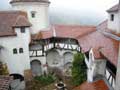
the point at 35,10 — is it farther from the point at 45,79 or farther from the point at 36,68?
the point at 45,79

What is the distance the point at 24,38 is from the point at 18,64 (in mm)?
3412

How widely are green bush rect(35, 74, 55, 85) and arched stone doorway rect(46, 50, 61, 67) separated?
404 centimetres

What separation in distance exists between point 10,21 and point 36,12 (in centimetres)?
464

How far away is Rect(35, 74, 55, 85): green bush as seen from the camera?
93.5ft

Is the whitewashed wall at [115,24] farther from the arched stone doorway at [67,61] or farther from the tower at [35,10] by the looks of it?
the tower at [35,10]

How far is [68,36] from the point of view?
31.3 meters

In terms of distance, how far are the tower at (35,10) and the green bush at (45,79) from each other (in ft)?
21.3

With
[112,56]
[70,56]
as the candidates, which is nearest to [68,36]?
[70,56]

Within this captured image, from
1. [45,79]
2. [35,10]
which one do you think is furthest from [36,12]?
[45,79]

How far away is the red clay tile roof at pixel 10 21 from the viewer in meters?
27.0

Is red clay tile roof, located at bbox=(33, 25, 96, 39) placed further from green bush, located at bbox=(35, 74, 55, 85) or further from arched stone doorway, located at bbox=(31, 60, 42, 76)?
green bush, located at bbox=(35, 74, 55, 85)

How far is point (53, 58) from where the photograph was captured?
33.8 meters

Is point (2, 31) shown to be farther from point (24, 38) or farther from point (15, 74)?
point (15, 74)

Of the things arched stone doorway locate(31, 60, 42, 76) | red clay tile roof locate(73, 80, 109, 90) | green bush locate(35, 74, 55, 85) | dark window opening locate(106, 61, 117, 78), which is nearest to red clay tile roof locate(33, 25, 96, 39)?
arched stone doorway locate(31, 60, 42, 76)
